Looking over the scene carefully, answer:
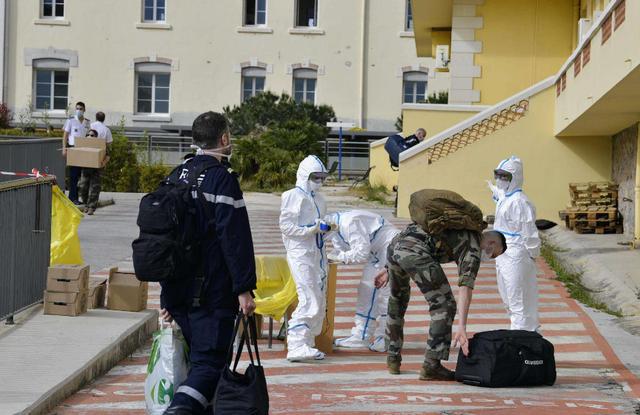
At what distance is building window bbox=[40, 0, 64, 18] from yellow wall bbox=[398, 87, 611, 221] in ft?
81.6

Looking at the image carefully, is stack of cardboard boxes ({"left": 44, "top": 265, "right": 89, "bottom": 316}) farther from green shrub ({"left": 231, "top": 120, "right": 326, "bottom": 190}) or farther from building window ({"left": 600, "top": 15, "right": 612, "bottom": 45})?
green shrub ({"left": 231, "top": 120, "right": 326, "bottom": 190})

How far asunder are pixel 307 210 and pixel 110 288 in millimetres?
2175

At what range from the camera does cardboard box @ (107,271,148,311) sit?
11.8 meters

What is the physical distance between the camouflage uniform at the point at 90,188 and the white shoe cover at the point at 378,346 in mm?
11800

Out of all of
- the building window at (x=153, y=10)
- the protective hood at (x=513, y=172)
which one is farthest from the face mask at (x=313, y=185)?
the building window at (x=153, y=10)

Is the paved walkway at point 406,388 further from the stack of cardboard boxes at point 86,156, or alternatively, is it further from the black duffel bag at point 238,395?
the stack of cardboard boxes at point 86,156

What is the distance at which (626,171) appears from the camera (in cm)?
2094

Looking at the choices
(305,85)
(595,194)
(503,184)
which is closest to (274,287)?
(503,184)

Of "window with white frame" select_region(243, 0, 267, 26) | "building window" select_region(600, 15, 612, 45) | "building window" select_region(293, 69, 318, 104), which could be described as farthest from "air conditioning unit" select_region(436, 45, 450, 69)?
"building window" select_region(600, 15, 612, 45)

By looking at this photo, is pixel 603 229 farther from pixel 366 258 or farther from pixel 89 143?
pixel 366 258

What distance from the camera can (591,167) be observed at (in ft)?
75.2

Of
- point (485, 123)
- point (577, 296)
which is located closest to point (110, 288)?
point (577, 296)

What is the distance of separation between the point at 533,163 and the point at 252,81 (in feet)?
75.6

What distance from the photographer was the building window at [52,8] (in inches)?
1762
